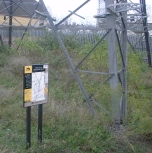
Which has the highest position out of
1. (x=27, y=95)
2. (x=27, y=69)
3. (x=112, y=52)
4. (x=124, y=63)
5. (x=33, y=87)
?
(x=112, y=52)

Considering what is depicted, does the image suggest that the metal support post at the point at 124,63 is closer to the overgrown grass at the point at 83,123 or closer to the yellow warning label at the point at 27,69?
the overgrown grass at the point at 83,123

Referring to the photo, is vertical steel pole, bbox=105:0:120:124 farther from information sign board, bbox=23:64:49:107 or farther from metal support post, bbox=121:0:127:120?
information sign board, bbox=23:64:49:107

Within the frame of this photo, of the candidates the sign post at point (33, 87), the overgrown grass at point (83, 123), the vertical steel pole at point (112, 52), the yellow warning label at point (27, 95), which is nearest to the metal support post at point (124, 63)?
the overgrown grass at point (83, 123)

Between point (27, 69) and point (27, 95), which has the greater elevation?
point (27, 69)

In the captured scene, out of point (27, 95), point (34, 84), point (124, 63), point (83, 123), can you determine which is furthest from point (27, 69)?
point (124, 63)

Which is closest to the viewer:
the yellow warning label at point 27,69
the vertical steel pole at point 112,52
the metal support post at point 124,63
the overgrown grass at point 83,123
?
the yellow warning label at point 27,69

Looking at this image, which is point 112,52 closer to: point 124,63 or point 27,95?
point 124,63

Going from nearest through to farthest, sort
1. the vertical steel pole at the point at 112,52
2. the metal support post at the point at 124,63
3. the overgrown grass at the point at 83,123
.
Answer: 1. the overgrown grass at the point at 83,123
2. the vertical steel pole at the point at 112,52
3. the metal support post at the point at 124,63

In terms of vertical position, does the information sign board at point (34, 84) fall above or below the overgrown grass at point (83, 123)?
above

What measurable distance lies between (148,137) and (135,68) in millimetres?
2000

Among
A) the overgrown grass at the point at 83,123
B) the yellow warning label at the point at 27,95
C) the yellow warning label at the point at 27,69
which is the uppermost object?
the yellow warning label at the point at 27,69

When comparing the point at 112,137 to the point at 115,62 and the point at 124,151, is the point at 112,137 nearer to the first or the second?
the point at 124,151

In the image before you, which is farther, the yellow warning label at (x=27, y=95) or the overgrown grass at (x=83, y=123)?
the overgrown grass at (x=83, y=123)

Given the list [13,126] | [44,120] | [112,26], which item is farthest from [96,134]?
[112,26]
